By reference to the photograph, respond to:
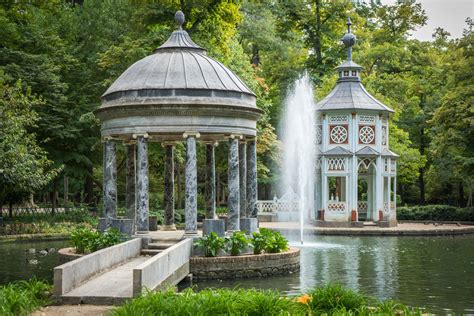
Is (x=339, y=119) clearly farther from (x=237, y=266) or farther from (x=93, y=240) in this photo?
(x=93, y=240)

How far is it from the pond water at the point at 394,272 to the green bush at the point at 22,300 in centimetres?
584

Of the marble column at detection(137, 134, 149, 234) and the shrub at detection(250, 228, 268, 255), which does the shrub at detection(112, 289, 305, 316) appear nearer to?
the shrub at detection(250, 228, 268, 255)

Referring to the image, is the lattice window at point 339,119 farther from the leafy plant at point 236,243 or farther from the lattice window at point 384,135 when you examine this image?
the leafy plant at point 236,243

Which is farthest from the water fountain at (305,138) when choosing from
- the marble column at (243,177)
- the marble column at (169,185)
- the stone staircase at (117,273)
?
the stone staircase at (117,273)

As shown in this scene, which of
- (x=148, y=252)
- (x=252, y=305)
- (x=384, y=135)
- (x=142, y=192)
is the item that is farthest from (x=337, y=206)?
(x=252, y=305)

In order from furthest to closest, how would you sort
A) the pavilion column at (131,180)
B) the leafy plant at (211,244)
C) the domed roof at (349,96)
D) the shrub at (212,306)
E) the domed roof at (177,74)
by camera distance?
the domed roof at (349,96) < the pavilion column at (131,180) < the domed roof at (177,74) < the leafy plant at (211,244) < the shrub at (212,306)

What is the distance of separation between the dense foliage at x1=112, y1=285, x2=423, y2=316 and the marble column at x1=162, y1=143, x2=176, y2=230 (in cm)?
1457

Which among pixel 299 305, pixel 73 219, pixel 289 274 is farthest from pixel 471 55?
pixel 299 305

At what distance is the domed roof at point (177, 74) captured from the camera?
21.3 metres

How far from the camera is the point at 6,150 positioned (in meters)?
31.1

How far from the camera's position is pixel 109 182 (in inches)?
906

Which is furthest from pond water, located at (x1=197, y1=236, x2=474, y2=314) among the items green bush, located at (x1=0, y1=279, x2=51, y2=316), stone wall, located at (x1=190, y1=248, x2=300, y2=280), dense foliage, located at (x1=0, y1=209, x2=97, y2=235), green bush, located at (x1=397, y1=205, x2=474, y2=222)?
green bush, located at (x1=397, y1=205, x2=474, y2=222)

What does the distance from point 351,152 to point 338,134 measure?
1.41 meters

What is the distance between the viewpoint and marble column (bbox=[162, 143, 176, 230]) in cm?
2638
